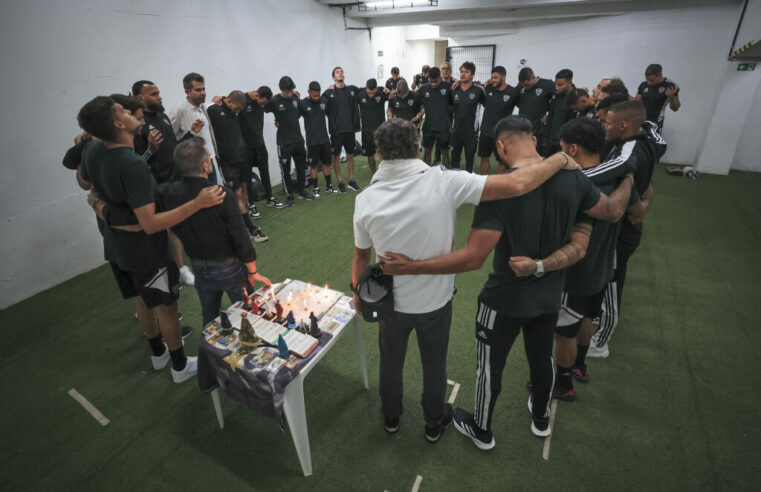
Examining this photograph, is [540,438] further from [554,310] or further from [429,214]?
[429,214]

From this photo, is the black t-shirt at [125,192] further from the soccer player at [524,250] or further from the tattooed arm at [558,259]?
the tattooed arm at [558,259]

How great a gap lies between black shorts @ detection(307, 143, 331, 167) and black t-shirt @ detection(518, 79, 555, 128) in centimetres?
327

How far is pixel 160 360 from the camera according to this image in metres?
2.89

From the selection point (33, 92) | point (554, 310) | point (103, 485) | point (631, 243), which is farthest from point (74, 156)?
point (631, 243)

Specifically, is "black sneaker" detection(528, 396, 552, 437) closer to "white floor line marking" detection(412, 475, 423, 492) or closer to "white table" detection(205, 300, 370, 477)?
"white floor line marking" detection(412, 475, 423, 492)

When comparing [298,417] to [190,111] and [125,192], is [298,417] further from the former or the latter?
[190,111]

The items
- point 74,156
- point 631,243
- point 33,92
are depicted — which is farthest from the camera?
point 33,92

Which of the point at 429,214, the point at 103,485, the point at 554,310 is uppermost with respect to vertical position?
the point at 429,214

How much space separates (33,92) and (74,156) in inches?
65.6

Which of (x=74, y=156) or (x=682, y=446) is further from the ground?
(x=74, y=156)

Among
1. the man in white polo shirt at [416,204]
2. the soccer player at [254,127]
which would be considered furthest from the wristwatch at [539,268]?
the soccer player at [254,127]

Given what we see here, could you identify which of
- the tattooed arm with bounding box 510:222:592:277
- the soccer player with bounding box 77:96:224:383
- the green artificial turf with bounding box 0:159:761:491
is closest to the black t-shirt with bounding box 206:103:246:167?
the green artificial turf with bounding box 0:159:761:491

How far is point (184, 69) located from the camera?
203 inches

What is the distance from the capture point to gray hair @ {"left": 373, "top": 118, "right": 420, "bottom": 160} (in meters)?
1.48
